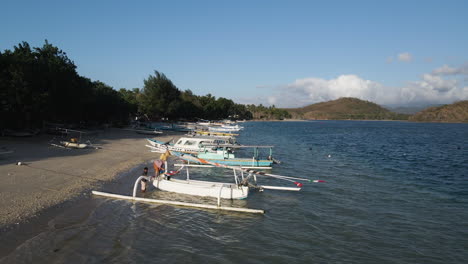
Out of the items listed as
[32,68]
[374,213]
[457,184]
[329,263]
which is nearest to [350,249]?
[329,263]

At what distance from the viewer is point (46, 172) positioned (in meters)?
17.6

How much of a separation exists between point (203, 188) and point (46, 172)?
31.7ft

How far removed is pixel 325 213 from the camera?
14797mm

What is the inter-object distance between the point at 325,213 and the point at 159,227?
321 inches

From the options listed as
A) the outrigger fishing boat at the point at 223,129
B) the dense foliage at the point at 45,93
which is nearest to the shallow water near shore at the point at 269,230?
the dense foliage at the point at 45,93

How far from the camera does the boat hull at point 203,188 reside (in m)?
15.9

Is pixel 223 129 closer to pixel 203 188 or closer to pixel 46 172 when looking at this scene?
pixel 46 172

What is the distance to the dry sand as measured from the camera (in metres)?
12.5

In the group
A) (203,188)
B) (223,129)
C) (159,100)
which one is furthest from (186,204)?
(159,100)

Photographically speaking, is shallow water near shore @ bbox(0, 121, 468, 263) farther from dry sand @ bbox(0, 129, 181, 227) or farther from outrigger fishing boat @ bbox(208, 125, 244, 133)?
outrigger fishing boat @ bbox(208, 125, 244, 133)

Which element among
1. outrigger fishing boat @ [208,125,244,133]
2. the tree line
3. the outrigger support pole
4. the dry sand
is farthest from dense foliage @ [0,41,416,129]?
the outrigger support pole

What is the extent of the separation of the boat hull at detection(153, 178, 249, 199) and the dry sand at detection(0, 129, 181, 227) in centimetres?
411

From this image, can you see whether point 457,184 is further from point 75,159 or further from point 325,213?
point 75,159

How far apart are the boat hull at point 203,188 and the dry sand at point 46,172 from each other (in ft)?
13.5
